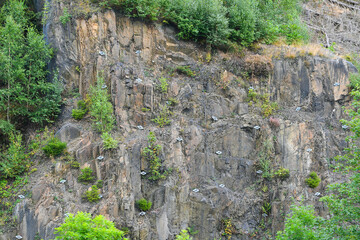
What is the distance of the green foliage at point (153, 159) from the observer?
17.2m

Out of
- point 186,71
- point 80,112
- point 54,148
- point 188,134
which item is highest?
point 186,71

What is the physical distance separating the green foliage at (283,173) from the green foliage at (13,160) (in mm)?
10324

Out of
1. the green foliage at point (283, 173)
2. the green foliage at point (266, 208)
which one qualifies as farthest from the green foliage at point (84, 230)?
the green foliage at point (283, 173)

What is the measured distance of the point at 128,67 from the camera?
19125 millimetres

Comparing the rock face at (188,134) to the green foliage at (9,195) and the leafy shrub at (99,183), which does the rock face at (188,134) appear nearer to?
the leafy shrub at (99,183)

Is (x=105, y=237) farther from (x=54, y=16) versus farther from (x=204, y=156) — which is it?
(x=54, y=16)

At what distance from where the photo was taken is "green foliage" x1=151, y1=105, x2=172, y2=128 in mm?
18375

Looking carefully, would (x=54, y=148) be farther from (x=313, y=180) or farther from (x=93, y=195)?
(x=313, y=180)

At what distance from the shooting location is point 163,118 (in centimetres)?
1853

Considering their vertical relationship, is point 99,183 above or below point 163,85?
below

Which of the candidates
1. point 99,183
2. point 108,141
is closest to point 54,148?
point 108,141

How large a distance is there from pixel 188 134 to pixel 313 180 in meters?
5.64

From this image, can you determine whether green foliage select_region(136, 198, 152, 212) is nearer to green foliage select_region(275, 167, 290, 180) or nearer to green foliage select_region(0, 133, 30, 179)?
green foliage select_region(0, 133, 30, 179)

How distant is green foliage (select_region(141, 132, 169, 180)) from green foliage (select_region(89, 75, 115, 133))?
1766 mm
